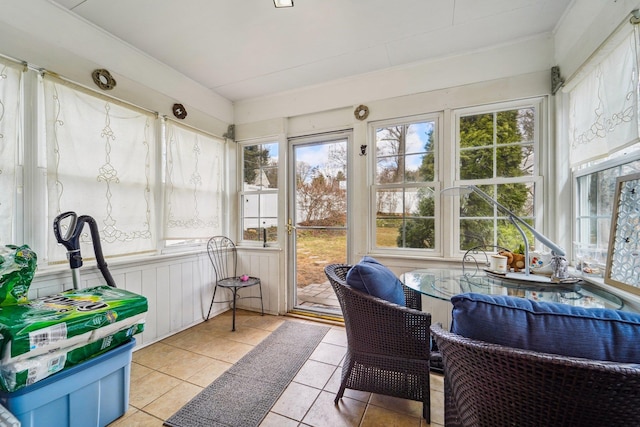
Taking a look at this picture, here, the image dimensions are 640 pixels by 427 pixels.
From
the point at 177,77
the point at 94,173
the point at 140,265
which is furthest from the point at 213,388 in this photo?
the point at 177,77

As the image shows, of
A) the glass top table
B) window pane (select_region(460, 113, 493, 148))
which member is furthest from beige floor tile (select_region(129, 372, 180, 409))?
window pane (select_region(460, 113, 493, 148))

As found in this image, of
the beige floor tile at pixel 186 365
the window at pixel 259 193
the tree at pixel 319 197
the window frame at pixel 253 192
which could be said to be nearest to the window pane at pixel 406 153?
the tree at pixel 319 197

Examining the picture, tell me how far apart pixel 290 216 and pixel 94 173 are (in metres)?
1.91

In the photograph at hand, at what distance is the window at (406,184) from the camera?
8.39 ft

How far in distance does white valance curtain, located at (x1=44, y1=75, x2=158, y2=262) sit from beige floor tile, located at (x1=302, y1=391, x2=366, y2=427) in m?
1.99

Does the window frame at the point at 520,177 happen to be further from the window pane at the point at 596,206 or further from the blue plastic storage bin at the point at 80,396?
the blue plastic storage bin at the point at 80,396

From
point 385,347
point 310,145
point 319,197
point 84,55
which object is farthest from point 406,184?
point 84,55

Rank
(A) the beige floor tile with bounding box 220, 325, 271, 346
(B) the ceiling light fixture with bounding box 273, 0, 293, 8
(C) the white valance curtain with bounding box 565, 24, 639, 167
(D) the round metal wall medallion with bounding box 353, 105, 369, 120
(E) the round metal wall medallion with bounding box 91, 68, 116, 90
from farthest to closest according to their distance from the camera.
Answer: (D) the round metal wall medallion with bounding box 353, 105, 369, 120
(A) the beige floor tile with bounding box 220, 325, 271, 346
(E) the round metal wall medallion with bounding box 91, 68, 116, 90
(B) the ceiling light fixture with bounding box 273, 0, 293, 8
(C) the white valance curtain with bounding box 565, 24, 639, 167

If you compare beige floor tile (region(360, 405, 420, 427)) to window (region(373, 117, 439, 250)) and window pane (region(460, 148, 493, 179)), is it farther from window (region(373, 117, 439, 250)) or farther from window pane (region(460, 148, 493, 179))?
window pane (region(460, 148, 493, 179))

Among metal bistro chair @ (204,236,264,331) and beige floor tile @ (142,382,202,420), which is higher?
metal bistro chair @ (204,236,264,331)

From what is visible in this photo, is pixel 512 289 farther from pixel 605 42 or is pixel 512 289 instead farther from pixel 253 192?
pixel 253 192

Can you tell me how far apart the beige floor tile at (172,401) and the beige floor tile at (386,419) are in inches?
45.2

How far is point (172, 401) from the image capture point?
1.67m

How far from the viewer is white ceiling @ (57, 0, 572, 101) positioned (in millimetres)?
1849
